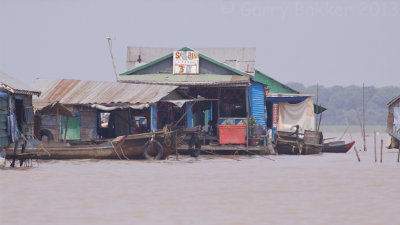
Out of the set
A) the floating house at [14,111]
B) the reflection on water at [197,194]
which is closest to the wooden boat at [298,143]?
the reflection on water at [197,194]

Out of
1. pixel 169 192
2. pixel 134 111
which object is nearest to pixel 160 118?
pixel 134 111

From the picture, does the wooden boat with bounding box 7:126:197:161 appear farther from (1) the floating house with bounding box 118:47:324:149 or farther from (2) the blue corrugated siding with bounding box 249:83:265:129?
(2) the blue corrugated siding with bounding box 249:83:265:129

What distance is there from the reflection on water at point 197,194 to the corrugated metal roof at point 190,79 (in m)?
6.46

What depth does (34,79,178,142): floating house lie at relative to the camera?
28.8 metres

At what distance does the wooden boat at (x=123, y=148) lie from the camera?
26172mm

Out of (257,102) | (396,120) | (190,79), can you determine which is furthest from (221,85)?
(396,120)

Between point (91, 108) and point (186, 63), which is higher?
point (186, 63)

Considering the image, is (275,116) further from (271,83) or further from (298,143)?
(271,83)

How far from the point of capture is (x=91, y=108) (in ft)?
100

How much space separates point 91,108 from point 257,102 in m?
8.57

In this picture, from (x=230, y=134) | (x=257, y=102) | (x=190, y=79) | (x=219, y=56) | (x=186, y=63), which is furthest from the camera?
(x=219, y=56)

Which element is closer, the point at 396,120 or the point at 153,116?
the point at 153,116

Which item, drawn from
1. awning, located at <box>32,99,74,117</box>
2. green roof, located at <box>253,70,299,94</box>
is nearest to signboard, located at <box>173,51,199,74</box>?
awning, located at <box>32,99,74,117</box>

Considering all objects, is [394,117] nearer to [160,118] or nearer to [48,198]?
[160,118]
